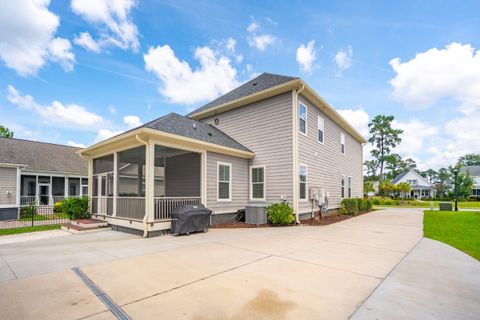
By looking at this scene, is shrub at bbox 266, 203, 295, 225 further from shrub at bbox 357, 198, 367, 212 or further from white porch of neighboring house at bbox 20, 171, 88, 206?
white porch of neighboring house at bbox 20, 171, 88, 206

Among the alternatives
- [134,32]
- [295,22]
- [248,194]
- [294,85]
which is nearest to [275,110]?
[294,85]

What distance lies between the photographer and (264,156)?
38.4 ft

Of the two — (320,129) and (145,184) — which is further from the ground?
(320,129)

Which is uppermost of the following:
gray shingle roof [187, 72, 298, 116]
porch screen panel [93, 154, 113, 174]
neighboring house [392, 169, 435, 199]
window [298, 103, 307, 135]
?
gray shingle roof [187, 72, 298, 116]

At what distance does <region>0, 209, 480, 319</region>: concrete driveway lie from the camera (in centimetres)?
299

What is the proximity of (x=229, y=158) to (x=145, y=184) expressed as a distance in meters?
3.75

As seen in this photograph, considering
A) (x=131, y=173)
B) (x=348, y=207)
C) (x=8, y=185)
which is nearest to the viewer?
(x=131, y=173)

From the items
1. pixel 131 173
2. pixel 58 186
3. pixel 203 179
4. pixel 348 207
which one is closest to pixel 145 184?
pixel 203 179

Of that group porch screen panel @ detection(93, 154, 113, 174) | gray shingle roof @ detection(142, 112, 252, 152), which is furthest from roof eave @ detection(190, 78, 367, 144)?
porch screen panel @ detection(93, 154, 113, 174)

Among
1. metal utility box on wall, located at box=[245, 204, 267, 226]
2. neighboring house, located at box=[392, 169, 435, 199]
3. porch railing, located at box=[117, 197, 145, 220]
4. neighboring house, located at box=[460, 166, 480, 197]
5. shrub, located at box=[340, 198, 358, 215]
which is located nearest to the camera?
porch railing, located at box=[117, 197, 145, 220]

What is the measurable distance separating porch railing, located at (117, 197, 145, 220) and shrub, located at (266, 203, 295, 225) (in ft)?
16.7

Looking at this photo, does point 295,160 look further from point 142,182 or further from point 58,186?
point 58,186

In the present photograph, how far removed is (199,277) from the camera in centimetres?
411

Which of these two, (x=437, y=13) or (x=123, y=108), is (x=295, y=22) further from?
(x=123, y=108)
